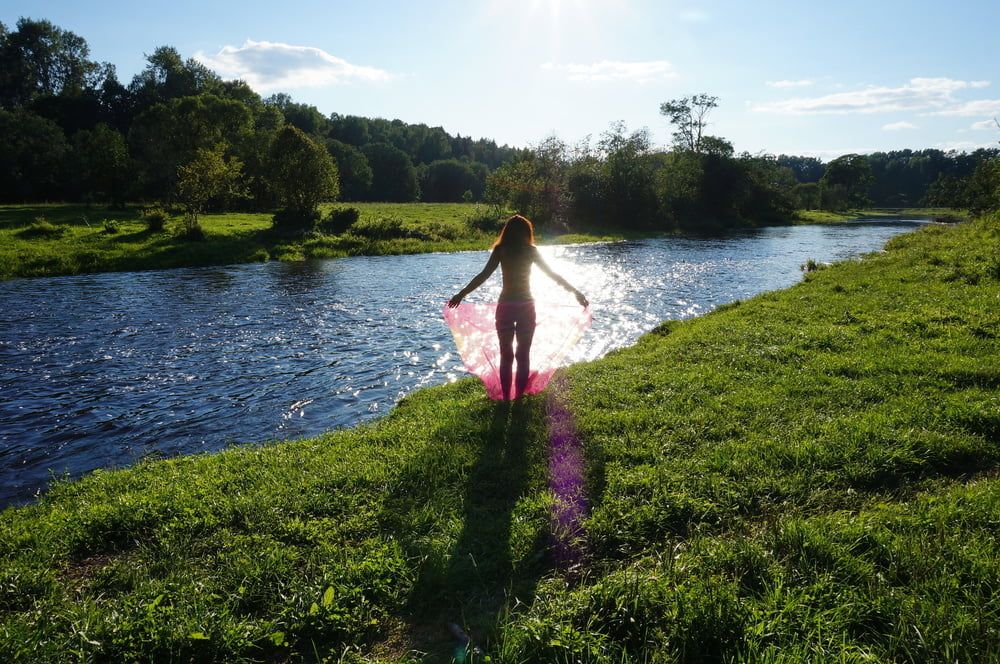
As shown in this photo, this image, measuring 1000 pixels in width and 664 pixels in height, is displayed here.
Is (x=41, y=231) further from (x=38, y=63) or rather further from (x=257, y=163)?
(x=38, y=63)

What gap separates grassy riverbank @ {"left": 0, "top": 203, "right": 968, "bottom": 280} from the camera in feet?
102

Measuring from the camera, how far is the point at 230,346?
643 inches

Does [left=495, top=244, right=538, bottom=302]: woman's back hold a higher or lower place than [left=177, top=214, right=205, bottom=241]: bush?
lower

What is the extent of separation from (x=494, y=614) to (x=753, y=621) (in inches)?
76.9

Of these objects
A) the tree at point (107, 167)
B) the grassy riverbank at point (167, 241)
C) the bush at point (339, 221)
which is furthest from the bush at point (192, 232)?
the tree at point (107, 167)

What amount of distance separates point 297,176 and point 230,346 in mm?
34032

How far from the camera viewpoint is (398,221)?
5022 centimetres

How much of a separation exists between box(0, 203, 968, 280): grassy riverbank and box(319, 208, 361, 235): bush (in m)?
0.81

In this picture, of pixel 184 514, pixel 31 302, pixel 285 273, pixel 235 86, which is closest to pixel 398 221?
pixel 285 273

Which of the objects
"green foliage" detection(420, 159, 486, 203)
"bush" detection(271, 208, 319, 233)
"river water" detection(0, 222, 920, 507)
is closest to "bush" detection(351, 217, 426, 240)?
"bush" detection(271, 208, 319, 233)

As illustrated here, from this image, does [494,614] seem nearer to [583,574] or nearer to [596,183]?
[583,574]

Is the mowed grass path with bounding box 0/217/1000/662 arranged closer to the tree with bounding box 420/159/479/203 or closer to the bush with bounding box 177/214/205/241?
the bush with bounding box 177/214/205/241

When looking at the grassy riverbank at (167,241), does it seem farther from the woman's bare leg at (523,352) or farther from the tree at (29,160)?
the woman's bare leg at (523,352)

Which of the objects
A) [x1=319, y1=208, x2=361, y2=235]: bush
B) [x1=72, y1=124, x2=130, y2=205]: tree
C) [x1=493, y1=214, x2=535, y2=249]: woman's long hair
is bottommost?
[x1=493, y1=214, x2=535, y2=249]: woman's long hair
